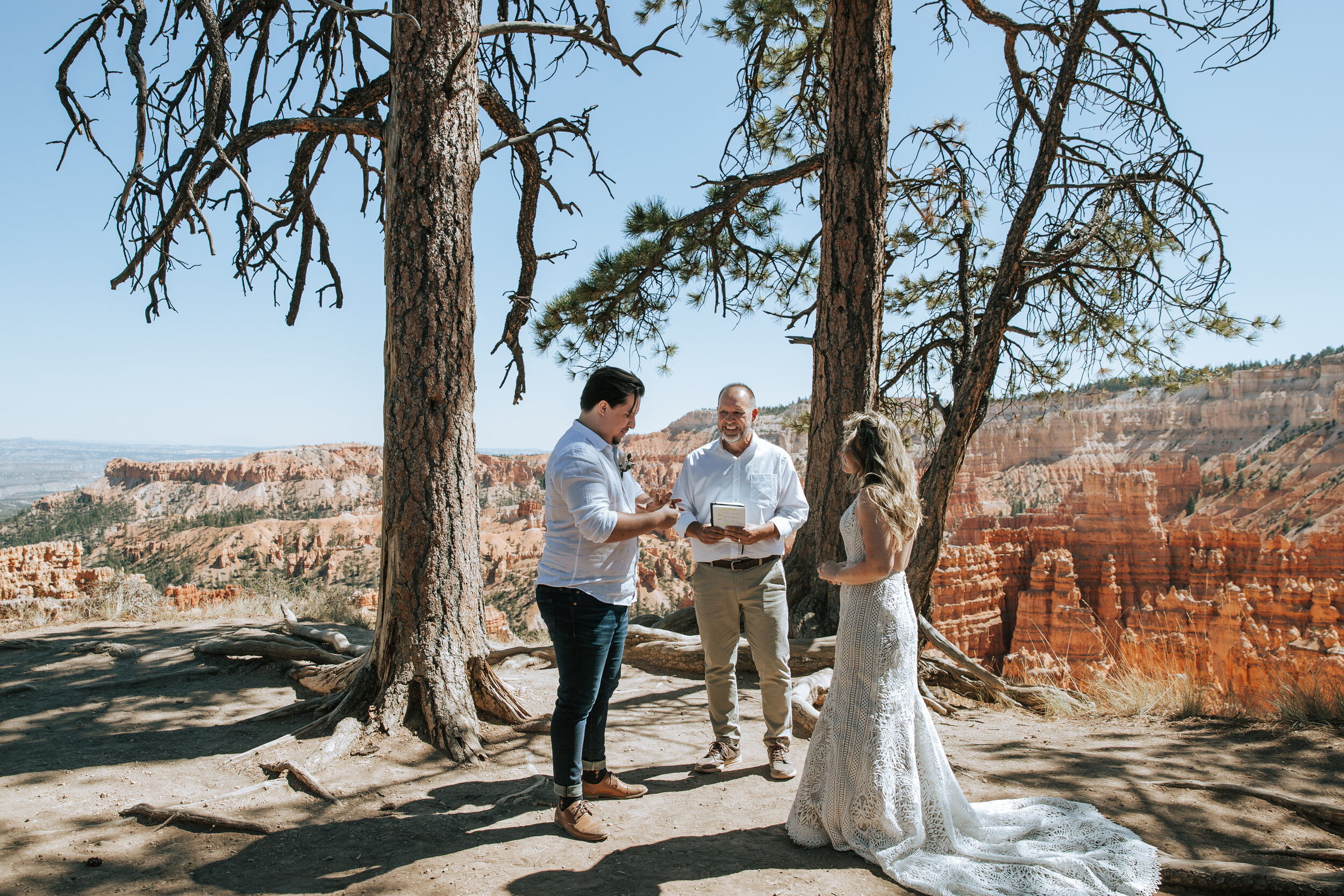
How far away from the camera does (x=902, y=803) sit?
2.67 metres

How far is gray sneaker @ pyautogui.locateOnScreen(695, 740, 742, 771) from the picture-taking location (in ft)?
11.5

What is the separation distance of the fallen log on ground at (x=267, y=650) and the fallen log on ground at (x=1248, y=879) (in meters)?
5.02

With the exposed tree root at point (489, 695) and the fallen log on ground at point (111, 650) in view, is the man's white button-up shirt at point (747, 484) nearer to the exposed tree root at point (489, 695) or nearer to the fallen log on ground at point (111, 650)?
the exposed tree root at point (489, 695)

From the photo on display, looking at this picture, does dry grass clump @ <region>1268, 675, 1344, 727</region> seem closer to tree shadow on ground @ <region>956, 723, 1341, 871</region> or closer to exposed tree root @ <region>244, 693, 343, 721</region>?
tree shadow on ground @ <region>956, 723, 1341, 871</region>

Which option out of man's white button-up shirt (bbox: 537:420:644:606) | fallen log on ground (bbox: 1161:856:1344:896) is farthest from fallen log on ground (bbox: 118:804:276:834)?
fallen log on ground (bbox: 1161:856:1344:896)

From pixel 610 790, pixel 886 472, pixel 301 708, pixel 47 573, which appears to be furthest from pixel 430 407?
pixel 47 573

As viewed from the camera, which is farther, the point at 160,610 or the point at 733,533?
the point at 160,610

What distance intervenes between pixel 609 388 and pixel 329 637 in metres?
4.46

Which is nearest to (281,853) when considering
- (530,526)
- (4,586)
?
(4,586)

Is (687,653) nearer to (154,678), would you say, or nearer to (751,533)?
(751,533)

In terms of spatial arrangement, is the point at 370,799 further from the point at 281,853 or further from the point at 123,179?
the point at 123,179

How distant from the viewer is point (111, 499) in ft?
219

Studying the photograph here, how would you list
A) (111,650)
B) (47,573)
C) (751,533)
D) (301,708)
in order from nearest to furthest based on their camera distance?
(751,533) < (301,708) < (111,650) < (47,573)

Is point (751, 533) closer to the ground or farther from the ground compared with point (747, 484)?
closer to the ground
